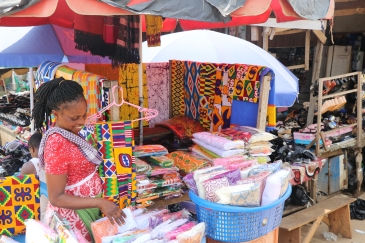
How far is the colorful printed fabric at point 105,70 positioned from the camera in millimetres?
5270

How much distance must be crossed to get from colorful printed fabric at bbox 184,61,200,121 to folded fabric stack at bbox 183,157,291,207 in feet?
7.34

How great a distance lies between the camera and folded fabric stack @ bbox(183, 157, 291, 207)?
7.06 ft

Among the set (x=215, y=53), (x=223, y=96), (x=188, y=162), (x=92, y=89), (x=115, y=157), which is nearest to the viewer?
(x=115, y=157)

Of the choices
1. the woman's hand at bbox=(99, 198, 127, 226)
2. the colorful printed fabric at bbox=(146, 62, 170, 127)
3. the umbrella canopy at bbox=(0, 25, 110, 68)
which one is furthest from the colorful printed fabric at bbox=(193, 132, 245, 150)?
the umbrella canopy at bbox=(0, 25, 110, 68)

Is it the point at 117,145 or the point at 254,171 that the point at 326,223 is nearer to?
the point at 254,171

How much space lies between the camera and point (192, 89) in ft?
15.6

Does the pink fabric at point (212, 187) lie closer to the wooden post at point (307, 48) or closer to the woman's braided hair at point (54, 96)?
the woman's braided hair at point (54, 96)

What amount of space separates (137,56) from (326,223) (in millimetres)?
3328

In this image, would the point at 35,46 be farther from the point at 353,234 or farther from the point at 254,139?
the point at 353,234

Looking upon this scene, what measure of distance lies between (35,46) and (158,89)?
203cm

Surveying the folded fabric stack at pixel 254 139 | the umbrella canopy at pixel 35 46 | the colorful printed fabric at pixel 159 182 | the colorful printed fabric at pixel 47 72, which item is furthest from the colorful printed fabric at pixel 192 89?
the colorful printed fabric at pixel 47 72

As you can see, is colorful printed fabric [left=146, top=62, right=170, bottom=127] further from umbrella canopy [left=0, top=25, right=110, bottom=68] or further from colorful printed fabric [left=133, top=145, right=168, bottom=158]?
colorful printed fabric [left=133, top=145, right=168, bottom=158]

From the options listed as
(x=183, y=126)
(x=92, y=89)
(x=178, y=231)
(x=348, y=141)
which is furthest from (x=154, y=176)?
(x=348, y=141)

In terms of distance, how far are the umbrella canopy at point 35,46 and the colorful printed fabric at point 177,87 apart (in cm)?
117
